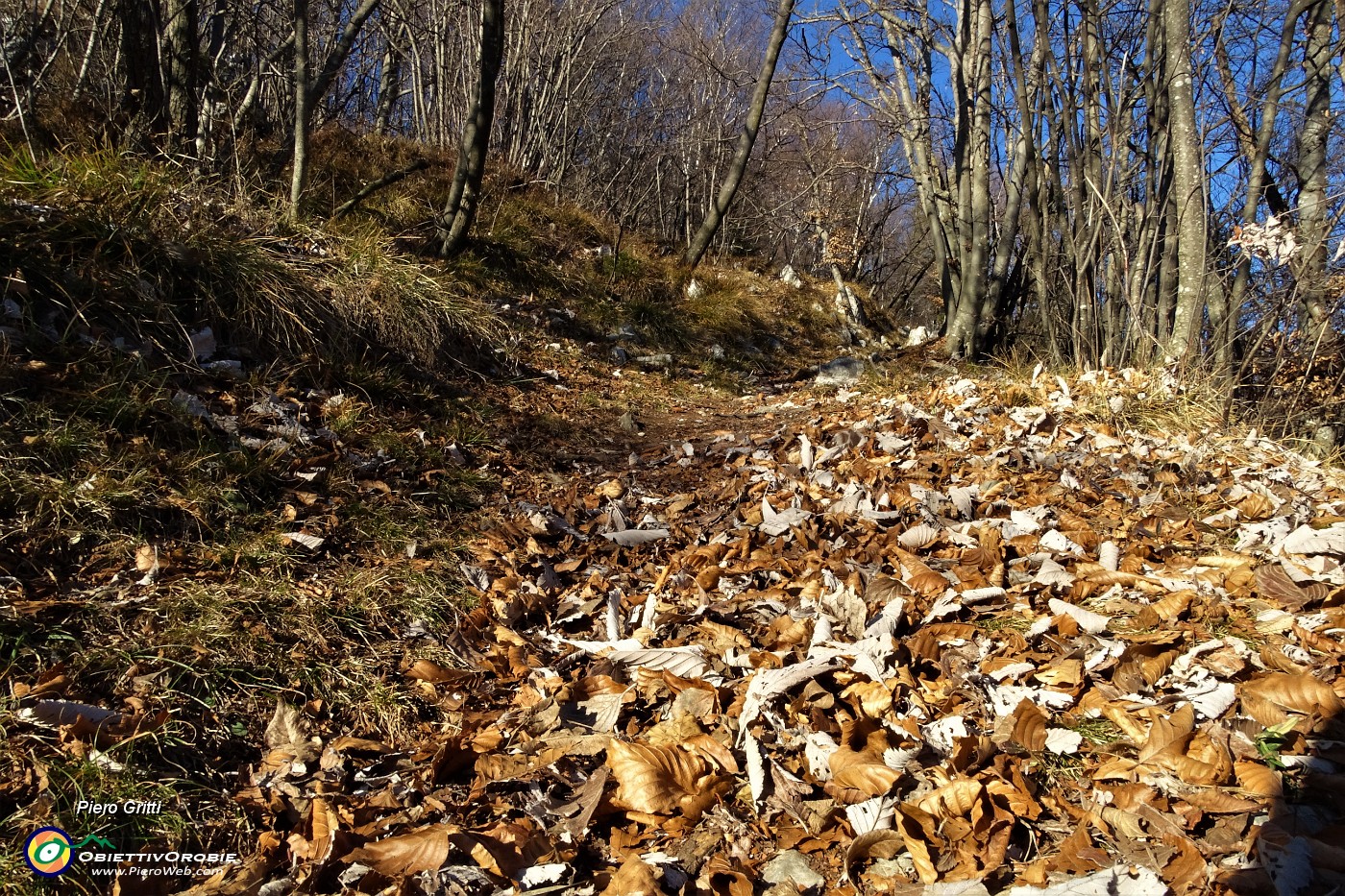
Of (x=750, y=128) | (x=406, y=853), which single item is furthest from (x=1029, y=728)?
(x=750, y=128)

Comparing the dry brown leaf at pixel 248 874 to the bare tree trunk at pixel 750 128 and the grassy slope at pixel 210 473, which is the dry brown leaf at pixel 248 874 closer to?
the grassy slope at pixel 210 473

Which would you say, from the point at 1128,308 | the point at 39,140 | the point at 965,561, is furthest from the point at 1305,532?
the point at 39,140

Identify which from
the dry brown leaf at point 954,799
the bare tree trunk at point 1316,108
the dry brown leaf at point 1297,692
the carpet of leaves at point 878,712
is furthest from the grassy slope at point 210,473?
the bare tree trunk at point 1316,108

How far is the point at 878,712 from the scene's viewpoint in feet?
6.10

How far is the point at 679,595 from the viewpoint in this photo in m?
2.64

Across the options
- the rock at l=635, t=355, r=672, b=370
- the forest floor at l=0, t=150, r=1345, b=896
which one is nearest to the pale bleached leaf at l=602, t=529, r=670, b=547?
the forest floor at l=0, t=150, r=1345, b=896

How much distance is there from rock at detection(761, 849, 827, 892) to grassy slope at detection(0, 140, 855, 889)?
106 cm

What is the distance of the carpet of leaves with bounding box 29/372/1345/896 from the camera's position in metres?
1.46

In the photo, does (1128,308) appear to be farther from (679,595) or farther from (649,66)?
→ (649,66)

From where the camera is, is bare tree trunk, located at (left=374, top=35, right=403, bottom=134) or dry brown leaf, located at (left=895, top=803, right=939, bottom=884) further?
bare tree trunk, located at (left=374, top=35, right=403, bottom=134)

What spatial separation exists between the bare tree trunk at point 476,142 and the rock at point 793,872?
20.9 ft

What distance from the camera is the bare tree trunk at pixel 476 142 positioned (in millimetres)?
6191

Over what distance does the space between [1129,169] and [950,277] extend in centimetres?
330

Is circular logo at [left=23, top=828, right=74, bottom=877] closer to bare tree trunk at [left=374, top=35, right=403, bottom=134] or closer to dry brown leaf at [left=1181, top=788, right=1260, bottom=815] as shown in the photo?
dry brown leaf at [left=1181, top=788, right=1260, bottom=815]
